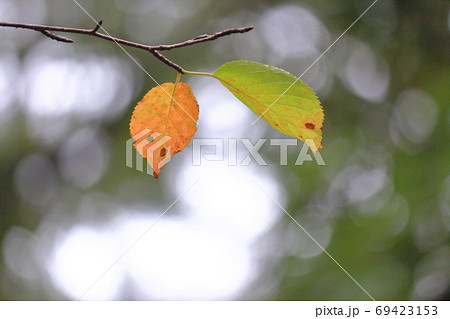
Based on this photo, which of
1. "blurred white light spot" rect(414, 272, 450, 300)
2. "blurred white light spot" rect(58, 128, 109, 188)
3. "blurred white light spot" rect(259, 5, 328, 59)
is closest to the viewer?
"blurred white light spot" rect(414, 272, 450, 300)

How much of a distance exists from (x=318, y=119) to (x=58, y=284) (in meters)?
3.40

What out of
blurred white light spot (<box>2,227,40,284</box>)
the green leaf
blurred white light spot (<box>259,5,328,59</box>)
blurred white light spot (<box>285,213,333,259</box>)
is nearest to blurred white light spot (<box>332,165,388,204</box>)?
blurred white light spot (<box>285,213,333,259</box>)

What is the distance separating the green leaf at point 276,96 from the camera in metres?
0.53

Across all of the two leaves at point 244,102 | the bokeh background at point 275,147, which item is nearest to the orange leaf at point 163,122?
the two leaves at point 244,102

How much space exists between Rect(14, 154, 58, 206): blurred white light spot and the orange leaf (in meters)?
3.24

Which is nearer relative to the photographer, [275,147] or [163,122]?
[163,122]

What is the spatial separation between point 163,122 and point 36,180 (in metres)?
3.38

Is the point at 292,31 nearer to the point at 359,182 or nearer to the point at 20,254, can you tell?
the point at 359,182

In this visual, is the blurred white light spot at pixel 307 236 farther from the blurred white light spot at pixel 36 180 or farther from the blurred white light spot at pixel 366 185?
the blurred white light spot at pixel 36 180

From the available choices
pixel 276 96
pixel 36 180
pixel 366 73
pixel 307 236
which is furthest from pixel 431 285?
pixel 36 180

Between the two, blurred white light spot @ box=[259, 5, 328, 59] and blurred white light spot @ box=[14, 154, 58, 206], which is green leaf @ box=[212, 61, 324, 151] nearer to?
blurred white light spot @ box=[259, 5, 328, 59]

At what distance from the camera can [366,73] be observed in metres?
3.10

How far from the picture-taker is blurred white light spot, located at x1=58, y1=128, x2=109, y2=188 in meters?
3.44

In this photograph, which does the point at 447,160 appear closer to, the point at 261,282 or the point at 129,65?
the point at 261,282
